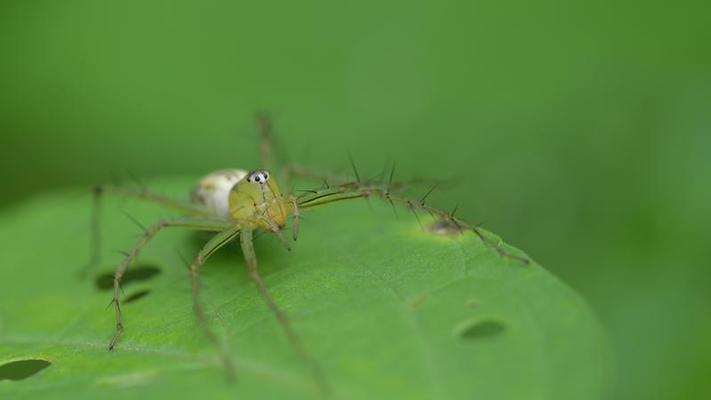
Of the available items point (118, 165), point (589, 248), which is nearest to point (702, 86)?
point (589, 248)

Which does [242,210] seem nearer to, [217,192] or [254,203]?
[254,203]

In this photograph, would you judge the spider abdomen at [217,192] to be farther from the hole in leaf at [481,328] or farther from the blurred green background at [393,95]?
the hole in leaf at [481,328]

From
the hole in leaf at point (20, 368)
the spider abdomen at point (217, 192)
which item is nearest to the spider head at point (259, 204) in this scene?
the spider abdomen at point (217, 192)

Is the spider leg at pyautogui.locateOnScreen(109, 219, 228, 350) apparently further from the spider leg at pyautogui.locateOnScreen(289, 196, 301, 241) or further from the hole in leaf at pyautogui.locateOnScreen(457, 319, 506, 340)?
the hole in leaf at pyautogui.locateOnScreen(457, 319, 506, 340)

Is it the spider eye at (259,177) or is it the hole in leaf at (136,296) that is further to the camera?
the spider eye at (259,177)

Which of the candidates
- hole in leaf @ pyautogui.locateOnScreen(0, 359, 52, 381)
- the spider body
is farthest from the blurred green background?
hole in leaf @ pyautogui.locateOnScreen(0, 359, 52, 381)

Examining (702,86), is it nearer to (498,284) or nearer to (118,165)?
(498,284)

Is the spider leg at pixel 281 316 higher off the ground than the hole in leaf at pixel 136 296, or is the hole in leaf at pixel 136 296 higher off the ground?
the spider leg at pixel 281 316
